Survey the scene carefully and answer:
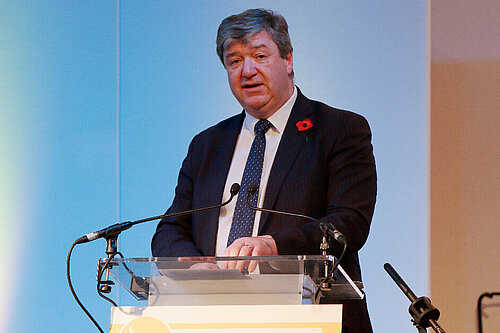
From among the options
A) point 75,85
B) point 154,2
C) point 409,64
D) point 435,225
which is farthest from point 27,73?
point 435,225

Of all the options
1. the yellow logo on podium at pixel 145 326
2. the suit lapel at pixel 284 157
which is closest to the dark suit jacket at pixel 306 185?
the suit lapel at pixel 284 157

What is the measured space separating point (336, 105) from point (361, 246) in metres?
0.72

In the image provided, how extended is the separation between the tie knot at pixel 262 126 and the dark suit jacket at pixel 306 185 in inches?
4.2

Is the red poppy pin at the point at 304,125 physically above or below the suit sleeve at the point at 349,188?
above

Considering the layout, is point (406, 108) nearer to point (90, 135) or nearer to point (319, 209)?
point (319, 209)

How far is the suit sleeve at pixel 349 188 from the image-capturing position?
3.05 metres

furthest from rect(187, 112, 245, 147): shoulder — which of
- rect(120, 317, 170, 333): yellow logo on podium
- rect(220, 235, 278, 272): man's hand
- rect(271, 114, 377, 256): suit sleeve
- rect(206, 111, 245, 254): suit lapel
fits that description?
A: rect(120, 317, 170, 333): yellow logo on podium

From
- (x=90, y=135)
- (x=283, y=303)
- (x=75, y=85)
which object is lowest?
(x=283, y=303)

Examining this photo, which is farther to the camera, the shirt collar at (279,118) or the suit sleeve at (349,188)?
the shirt collar at (279,118)

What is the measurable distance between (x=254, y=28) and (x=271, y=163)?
714mm

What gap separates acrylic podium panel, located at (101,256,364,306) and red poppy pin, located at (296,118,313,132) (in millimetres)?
1426

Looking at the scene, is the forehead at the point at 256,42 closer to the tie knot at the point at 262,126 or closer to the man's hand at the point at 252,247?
A: the tie knot at the point at 262,126

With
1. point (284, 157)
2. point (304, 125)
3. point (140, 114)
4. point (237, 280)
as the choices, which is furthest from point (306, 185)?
point (237, 280)

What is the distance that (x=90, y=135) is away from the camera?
4.11m
